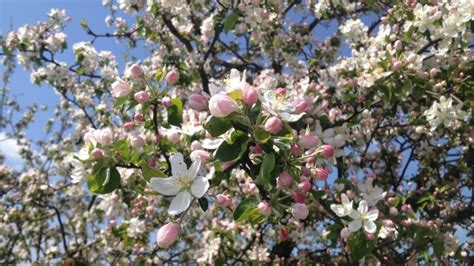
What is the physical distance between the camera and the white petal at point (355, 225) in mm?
1565

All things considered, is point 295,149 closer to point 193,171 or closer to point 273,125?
point 273,125

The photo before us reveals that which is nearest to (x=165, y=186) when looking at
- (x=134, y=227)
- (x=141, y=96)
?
(x=141, y=96)

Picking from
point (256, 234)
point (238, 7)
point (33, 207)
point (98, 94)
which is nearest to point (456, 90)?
point (238, 7)

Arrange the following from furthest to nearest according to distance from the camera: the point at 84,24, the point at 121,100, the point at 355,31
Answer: the point at 84,24
the point at 355,31
the point at 121,100

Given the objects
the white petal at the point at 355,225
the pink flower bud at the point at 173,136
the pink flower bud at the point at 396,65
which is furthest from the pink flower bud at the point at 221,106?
the pink flower bud at the point at 396,65

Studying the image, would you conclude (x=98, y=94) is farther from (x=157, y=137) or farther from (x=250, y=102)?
(x=250, y=102)

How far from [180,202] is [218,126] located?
0.66ft

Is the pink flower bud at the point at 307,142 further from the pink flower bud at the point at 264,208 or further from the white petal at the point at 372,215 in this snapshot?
the white petal at the point at 372,215

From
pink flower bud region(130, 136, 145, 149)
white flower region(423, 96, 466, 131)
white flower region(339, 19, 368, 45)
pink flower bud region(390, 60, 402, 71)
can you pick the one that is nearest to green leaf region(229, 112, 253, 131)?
pink flower bud region(130, 136, 145, 149)

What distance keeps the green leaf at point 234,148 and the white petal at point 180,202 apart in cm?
13

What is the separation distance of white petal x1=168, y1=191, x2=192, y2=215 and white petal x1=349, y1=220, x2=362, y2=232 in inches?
28.5

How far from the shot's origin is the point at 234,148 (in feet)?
3.26

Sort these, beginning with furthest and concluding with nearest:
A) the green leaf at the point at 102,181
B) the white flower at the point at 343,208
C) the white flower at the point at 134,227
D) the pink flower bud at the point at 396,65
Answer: the white flower at the point at 134,227
the pink flower bud at the point at 396,65
the white flower at the point at 343,208
the green leaf at the point at 102,181

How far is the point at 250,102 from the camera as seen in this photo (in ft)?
3.30
